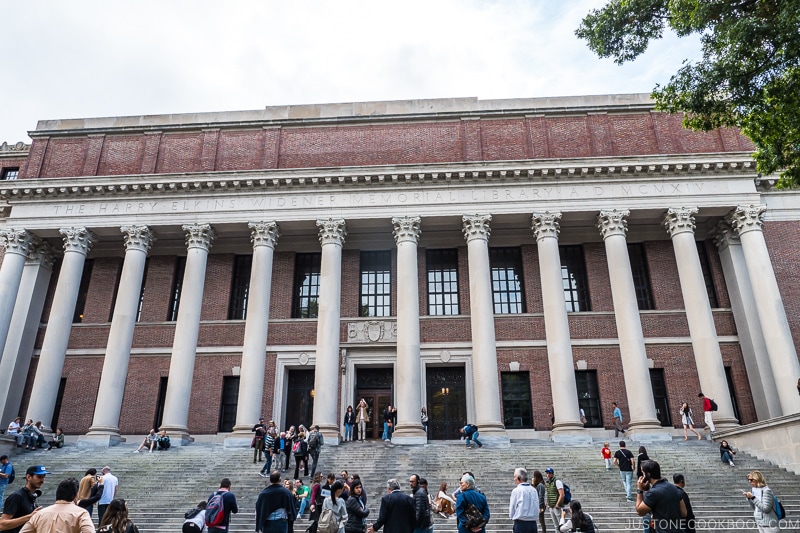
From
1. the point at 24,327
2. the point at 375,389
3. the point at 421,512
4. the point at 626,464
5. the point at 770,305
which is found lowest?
the point at 421,512

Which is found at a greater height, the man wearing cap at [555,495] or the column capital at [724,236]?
the column capital at [724,236]

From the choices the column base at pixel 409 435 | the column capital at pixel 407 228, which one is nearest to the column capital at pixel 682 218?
the column capital at pixel 407 228

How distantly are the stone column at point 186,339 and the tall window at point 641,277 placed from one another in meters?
20.4

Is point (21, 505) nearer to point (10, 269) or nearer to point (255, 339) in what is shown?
point (255, 339)

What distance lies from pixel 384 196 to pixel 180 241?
1102cm

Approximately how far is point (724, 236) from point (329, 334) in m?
18.8

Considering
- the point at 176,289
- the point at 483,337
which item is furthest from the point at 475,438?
the point at 176,289

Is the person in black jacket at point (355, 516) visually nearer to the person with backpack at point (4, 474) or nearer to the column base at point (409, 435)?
the person with backpack at point (4, 474)

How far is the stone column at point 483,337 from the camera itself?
2195cm

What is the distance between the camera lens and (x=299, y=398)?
26.9 meters

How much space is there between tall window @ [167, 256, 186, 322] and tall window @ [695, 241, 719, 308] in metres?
25.8

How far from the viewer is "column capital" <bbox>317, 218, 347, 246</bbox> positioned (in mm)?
25156

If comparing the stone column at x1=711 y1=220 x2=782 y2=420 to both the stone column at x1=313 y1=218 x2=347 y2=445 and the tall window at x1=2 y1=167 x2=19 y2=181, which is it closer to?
the stone column at x1=313 y1=218 x2=347 y2=445

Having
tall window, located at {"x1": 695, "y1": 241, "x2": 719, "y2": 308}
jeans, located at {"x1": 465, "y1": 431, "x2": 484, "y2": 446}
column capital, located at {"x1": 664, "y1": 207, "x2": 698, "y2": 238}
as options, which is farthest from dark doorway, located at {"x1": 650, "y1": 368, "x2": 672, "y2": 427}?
jeans, located at {"x1": 465, "y1": 431, "x2": 484, "y2": 446}
